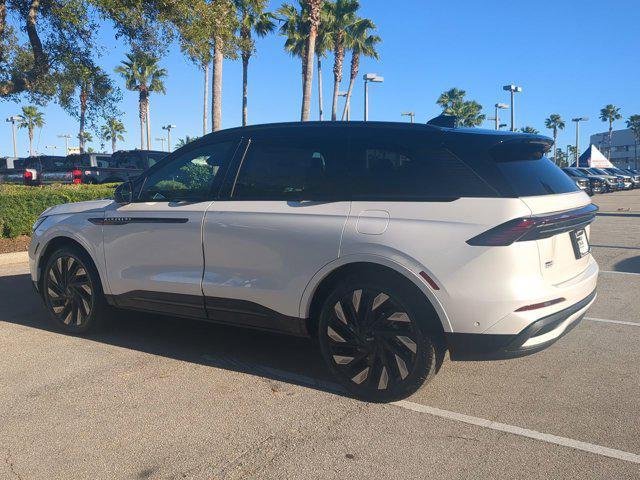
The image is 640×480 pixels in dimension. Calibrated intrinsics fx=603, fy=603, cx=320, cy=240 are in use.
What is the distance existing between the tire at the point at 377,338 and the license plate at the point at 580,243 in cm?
112

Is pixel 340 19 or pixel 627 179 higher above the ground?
pixel 340 19

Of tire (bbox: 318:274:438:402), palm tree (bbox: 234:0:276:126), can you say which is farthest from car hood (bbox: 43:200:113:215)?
palm tree (bbox: 234:0:276:126)

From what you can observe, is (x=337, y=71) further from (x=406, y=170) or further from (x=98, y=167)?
(x=406, y=170)

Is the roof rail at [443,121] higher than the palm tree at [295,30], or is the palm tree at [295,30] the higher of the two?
the palm tree at [295,30]

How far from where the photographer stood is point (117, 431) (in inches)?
140

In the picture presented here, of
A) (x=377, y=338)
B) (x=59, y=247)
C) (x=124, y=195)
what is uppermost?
(x=124, y=195)

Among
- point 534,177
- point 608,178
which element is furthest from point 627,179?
point 534,177

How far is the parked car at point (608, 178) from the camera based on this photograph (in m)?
36.3

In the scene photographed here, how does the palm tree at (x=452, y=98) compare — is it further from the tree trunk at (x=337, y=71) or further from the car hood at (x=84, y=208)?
the car hood at (x=84, y=208)

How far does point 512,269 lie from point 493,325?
0.35 metres

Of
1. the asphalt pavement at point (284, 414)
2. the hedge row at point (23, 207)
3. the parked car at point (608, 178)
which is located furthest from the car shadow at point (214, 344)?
the parked car at point (608, 178)

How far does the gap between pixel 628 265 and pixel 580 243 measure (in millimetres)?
5888

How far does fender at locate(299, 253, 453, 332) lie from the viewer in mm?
3635

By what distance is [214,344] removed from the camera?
5.30 m
